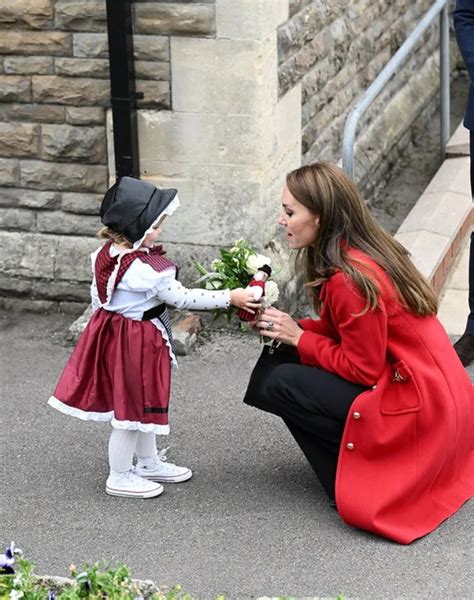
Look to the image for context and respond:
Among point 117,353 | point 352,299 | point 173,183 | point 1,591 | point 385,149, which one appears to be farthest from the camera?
point 385,149

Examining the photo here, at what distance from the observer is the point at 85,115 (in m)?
6.42

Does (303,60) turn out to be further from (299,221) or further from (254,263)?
(299,221)

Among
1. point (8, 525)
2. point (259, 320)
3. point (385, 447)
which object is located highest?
point (259, 320)

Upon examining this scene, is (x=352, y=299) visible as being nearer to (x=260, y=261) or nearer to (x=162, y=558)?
(x=260, y=261)

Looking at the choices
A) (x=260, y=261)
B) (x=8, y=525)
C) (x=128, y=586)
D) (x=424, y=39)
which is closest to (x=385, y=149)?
(x=424, y=39)

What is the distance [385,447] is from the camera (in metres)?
4.58

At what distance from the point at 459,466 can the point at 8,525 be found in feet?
5.47

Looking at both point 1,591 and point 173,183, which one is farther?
point 173,183

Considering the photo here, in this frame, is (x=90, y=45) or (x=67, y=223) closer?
(x=90, y=45)

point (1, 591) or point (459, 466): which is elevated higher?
point (1, 591)

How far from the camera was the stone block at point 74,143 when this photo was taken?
6.45 metres

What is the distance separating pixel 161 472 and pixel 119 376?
528mm

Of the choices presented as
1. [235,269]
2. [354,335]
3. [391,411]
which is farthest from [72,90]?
[391,411]

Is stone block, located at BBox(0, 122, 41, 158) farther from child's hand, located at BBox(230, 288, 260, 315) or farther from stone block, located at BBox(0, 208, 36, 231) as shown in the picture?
child's hand, located at BBox(230, 288, 260, 315)
